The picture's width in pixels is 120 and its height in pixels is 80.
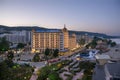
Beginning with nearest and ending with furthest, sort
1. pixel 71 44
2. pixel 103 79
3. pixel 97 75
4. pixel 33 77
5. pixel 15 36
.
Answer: pixel 103 79
pixel 97 75
pixel 33 77
pixel 71 44
pixel 15 36

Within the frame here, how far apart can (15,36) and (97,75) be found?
16.3 meters

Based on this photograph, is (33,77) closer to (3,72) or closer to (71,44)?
(3,72)

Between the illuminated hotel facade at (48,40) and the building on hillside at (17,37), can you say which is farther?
the building on hillside at (17,37)

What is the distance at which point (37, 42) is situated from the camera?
1365 centimetres

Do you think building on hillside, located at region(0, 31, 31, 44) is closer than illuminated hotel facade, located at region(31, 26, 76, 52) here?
No

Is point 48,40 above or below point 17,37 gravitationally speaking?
above

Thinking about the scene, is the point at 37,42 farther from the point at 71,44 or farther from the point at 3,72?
the point at 3,72

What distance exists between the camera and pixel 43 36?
44.8ft

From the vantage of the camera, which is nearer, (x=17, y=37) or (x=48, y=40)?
(x=48, y=40)

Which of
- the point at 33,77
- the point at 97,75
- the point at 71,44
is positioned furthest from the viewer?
the point at 71,44

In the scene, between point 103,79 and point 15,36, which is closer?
point 103,79

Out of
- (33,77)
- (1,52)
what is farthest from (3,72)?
(1,52)

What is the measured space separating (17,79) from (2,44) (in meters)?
5.83

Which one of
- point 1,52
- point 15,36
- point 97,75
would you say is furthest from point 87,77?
point 15,36
